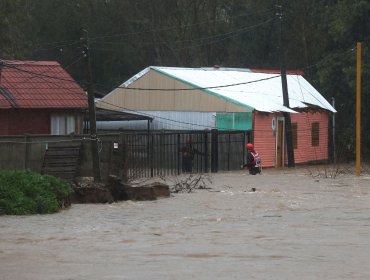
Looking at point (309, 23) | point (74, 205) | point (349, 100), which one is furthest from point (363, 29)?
point (74, 205)

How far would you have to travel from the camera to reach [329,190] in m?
28.6

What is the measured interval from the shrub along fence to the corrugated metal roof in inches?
103

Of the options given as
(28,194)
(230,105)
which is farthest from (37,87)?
(28,194)

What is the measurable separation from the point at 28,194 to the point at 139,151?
13522 mm

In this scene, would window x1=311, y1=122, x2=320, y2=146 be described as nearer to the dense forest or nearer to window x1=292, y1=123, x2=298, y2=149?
window x1=292, y1=123, x2=298, y2=149

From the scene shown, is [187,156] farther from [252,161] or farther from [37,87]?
[37,87]

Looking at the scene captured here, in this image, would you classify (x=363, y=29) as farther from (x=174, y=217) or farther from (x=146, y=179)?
(x=174, y=217)

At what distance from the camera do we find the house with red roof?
108 feet

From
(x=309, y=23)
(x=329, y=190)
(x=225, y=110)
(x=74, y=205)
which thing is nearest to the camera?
(x=74, y=205)

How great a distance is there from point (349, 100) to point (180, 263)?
132 feet

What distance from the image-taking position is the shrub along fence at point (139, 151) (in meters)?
28.5

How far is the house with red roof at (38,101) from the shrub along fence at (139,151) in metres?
2.80

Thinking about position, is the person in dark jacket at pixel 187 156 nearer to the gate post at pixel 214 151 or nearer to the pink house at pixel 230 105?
the gate post at pixel 214 151

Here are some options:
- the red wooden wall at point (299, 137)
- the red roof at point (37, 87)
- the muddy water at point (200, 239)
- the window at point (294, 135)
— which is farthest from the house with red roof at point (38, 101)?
the window at point (294, 135)
